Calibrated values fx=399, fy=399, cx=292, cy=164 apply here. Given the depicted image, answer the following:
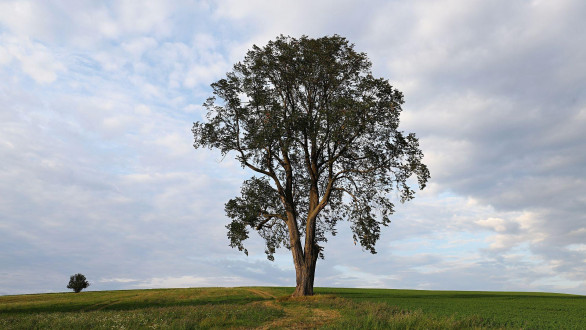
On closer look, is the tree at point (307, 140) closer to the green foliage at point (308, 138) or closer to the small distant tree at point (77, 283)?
the green foliage at point (308, 138)

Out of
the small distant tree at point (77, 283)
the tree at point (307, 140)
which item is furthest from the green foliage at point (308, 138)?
the small distant tree at point (77, 283)

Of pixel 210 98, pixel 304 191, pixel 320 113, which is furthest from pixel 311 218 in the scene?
pixel 210 98

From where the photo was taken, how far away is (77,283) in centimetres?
6372

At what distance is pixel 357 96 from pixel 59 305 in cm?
3629

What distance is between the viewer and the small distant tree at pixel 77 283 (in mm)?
63562

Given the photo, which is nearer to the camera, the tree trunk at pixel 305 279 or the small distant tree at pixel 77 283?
the tree trunk at pixel 305 279

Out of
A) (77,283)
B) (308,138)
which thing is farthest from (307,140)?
(77,283)

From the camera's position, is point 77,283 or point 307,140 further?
point 77,283

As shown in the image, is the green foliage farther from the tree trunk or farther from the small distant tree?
the small distant tree

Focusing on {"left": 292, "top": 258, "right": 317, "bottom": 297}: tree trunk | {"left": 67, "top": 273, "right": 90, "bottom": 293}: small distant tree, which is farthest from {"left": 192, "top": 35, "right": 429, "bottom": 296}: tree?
{"left": 67, "top": 273, "right": 90, "bottom": 293}: small distant tree

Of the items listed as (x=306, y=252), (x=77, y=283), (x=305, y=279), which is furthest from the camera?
(x=77, y=283)

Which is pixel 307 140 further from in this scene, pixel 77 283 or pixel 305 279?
pixel 77 283

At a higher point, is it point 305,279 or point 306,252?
point 306,252

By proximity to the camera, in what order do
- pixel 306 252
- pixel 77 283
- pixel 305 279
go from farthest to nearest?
pixel 77 283
pixel 306 252
pixel 305 279
